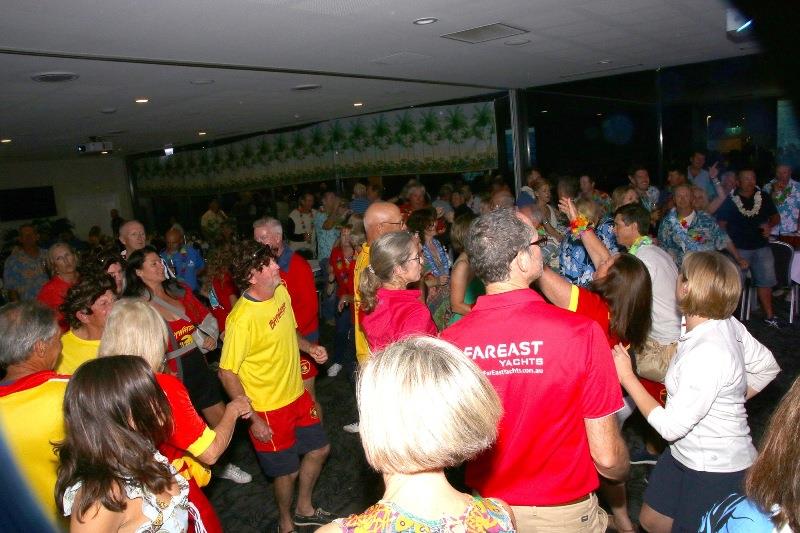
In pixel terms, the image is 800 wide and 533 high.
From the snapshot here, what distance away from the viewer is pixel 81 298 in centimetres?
296

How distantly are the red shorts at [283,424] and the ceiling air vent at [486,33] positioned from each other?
3052 mm

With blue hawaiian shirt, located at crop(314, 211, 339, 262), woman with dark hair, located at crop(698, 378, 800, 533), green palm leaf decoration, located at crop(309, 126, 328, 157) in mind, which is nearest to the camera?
woman with dark hair, located at crop(698, 378, 800, 533)

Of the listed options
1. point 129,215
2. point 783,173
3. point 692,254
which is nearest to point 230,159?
point 129,215

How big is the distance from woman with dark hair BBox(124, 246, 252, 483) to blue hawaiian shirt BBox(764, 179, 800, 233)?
21.5 ft

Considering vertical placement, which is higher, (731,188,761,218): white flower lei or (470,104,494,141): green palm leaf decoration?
(470,104,494,141): green palm leaf decoration

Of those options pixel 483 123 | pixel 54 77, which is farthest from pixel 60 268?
pixel 483 123

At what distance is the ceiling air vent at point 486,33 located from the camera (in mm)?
4508

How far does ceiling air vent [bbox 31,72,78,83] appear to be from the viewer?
4699 mm

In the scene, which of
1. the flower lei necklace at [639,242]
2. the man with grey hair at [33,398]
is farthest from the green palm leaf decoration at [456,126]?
the man with grey hair at [33,398]

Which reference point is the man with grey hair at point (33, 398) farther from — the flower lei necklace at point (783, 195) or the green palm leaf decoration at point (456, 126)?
the green palm leaf decoration at point (456, 126)

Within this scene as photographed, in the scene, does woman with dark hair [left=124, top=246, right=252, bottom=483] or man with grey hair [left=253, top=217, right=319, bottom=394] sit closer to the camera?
woman with dark hair [left=124, top=246, right=252, bottom=483]

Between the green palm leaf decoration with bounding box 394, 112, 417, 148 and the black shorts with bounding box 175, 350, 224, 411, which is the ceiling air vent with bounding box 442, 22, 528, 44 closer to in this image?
the black shorts with bounding box 175, 350, 224, 411

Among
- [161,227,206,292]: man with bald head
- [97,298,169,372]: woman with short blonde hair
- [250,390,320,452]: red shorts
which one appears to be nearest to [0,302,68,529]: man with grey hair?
[97,298,169,372]: woman with short blonde hair

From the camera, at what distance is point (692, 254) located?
231 cm
